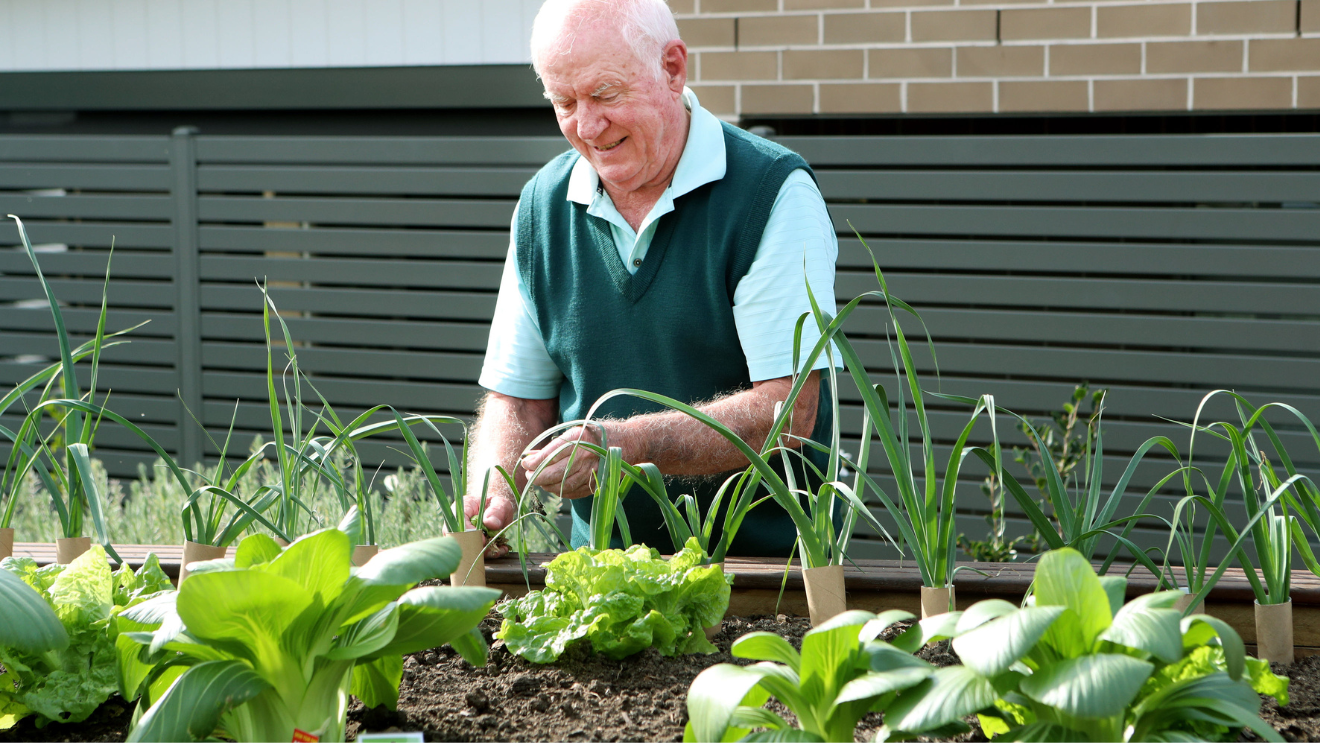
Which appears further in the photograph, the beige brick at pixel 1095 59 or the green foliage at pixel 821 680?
the beige brick at pixel 1095 59

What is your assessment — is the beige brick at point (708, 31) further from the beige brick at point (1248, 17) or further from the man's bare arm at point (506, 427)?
the man's bare arm at point (506, 427)

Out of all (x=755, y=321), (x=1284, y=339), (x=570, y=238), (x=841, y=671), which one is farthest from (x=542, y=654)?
(x=1284, y=339)

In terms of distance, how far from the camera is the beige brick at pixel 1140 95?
3309mm

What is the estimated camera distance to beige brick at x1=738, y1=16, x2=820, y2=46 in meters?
3.57

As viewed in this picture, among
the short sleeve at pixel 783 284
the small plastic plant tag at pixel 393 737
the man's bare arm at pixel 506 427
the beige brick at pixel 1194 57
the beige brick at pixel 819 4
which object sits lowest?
the small plastic plant tag at pixel 393 737

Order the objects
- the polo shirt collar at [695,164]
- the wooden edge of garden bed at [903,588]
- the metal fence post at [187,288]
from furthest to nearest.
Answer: the metal fence post at [187,288]
the polo shirt collar at [695,164]
the wooden edge of garden bed at [903,588]

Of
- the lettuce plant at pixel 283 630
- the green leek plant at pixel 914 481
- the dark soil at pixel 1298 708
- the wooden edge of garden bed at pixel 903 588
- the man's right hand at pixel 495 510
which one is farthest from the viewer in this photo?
the man's right hand at pixel 495 510

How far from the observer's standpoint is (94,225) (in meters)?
4.78

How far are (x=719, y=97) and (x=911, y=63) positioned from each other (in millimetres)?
694

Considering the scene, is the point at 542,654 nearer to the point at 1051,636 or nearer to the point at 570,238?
the point at 1051,636

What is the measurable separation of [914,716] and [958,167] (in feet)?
10.9

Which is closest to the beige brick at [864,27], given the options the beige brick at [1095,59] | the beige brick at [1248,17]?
the beige brick at [1095,59]

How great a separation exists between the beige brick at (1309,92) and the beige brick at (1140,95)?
1.11 feet

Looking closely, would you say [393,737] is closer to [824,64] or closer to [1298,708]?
[1298,708]
